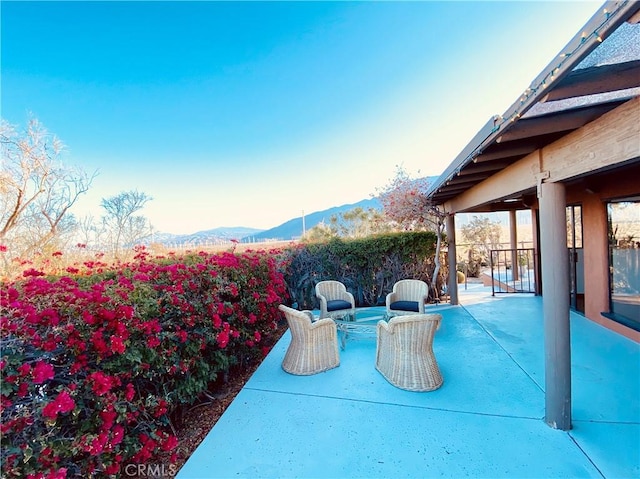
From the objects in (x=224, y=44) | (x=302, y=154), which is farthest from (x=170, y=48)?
(x=302, y=154)

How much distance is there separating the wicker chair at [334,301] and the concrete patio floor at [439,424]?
4.35 feet

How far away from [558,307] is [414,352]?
5.07 ft

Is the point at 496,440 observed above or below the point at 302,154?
below

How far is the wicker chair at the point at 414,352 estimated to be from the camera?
11.0 ft

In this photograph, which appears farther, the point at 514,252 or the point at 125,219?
the point at 514,252

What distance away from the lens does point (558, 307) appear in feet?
8.61

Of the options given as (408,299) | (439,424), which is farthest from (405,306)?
(439,424)

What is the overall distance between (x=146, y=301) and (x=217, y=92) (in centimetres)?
867

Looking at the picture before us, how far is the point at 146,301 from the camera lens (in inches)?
100

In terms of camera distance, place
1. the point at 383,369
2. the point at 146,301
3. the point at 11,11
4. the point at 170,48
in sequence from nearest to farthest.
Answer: the point at 146,301
the point at 383,369
the point at 11,11
the point at 170,48

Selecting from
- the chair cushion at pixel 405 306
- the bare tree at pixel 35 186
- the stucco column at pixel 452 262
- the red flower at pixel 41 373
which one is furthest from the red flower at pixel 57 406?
the stucco column at pixel 452 262

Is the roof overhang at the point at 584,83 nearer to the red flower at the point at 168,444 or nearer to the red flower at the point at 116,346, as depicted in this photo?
the red flower at the point at 116,346

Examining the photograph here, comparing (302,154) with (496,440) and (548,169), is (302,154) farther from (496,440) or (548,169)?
(496,440)

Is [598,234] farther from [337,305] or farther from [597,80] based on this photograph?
[597,80]
